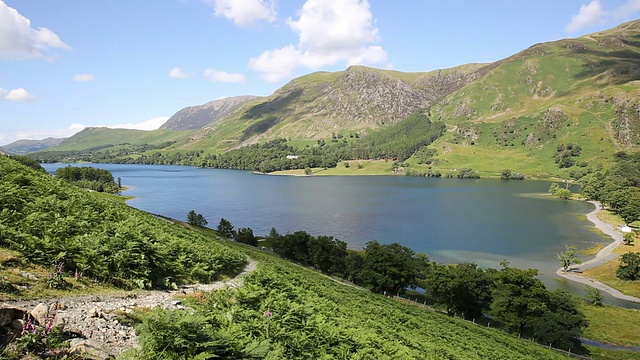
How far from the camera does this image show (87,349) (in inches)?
379

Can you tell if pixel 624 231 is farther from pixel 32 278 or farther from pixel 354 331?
pixel 32 278

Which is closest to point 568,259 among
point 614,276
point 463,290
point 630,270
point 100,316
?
point 614,276

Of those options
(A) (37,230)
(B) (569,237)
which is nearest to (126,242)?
(A) (37,230)

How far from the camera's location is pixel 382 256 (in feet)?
238

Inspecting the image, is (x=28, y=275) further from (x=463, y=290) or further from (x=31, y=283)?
(x=463, y=290)

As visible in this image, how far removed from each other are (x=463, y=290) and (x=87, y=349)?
2694 inches

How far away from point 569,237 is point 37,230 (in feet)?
498

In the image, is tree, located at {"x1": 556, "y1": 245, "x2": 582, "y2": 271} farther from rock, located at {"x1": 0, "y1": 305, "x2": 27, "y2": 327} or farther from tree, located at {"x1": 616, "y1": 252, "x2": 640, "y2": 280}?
rock, located at {"x1": 0, "y1": 305, "x2": 27, "y2": 327}

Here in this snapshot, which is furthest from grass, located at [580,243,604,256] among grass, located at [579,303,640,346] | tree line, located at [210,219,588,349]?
tree line, located at [210,219,588,349]

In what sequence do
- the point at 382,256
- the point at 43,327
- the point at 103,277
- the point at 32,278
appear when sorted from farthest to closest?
A: 1. the point at 382,256
2. the point at 103,277
3. the point at 32,278
4. the point at 43,327

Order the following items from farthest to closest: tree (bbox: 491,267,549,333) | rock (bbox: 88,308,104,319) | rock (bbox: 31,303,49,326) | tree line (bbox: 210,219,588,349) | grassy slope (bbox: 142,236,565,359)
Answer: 1. tree (bbox: 491,267,549,333)
2. tree line (bbox: 210,219,588,349)
3. grassy slope (bbox: 142,236,565,359)
4. rock (bbox: 88,308,104,319)
5. rock (bbox: 31,303,49,326)

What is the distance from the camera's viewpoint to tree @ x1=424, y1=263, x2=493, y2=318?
66188 millimetres

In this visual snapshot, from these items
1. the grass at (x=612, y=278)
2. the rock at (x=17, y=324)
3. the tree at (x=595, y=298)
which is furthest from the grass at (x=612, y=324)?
the rock at (x=17, y=324)

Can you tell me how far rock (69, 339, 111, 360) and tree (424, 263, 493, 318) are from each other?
212 feet
